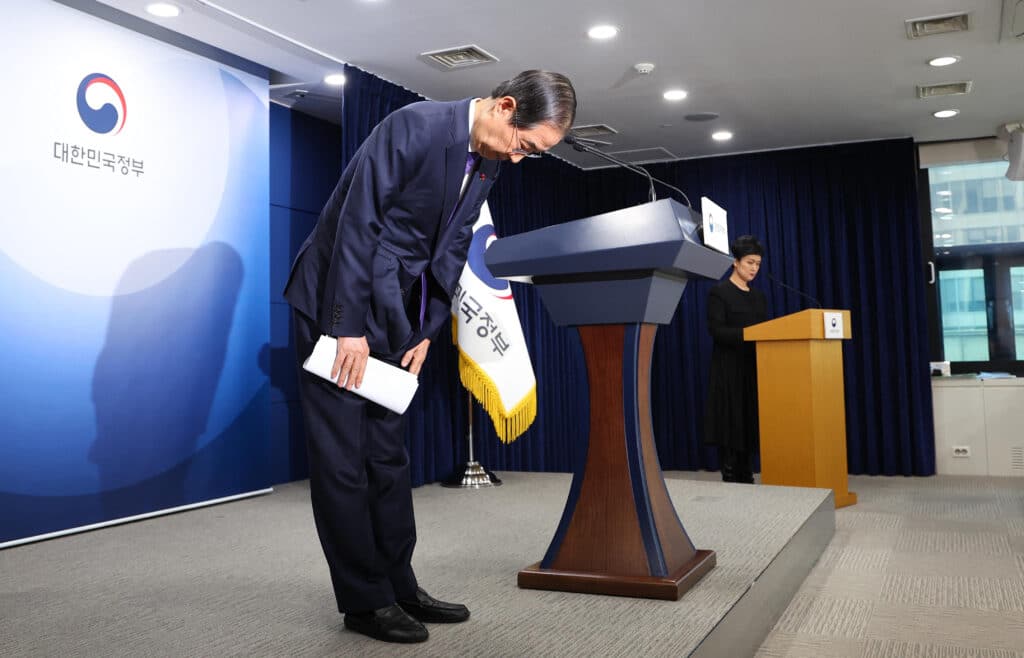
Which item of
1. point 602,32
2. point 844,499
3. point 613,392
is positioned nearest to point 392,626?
point 613,392

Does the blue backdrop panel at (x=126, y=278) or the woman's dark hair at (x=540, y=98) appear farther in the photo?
the blue backdrop panel at (x=126, y=278)

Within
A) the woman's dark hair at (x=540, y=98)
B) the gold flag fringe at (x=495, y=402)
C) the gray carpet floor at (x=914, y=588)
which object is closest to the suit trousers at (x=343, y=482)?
the woman's dark hair at (x=540, y=98)

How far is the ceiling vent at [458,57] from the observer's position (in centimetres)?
429

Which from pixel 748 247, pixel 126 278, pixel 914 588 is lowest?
pixel 914 588

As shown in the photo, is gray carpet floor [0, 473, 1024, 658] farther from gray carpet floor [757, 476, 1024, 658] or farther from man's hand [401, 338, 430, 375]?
man's hand [401, 338, 430, 375]

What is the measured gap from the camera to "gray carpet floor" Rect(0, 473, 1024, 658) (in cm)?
175

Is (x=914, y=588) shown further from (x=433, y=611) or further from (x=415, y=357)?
(x=415, y=357)

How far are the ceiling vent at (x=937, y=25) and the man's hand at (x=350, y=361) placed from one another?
11.3 ft

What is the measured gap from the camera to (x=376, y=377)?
1.69m

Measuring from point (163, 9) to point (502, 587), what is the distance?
9.60 ft

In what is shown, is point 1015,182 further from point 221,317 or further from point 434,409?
point 221,317

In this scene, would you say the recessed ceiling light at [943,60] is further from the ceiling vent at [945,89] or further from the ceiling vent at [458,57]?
the ceiling vent at [458,57]

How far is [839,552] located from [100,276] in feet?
10.4

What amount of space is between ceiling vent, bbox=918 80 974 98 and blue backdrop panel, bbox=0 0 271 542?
3.72 meters
